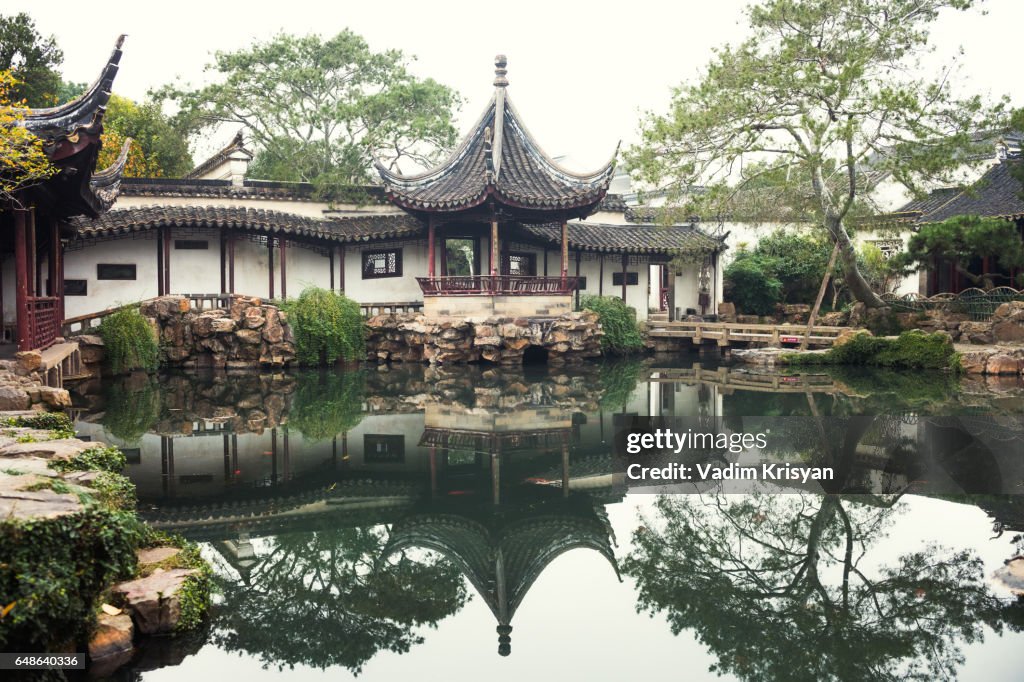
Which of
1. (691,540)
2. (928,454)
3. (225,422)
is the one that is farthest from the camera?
(225,422)

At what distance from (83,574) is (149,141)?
84.0 ft

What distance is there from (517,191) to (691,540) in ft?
47.7

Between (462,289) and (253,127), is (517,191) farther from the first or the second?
(253,127)

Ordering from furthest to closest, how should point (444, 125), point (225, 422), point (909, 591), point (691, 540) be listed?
point (444, 125), point (225, 422), point (691, 540), point (909, 591)

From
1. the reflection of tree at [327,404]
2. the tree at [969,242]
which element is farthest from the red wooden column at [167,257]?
the tree at [969,242]

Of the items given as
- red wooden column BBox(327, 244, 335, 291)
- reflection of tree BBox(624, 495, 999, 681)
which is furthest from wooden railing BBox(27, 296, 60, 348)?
reflection of tree BBox(624, 495, 999, 681)

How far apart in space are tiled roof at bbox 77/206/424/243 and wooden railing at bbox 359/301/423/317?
5.35 ft

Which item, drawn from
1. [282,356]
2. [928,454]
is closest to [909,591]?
[928,454]

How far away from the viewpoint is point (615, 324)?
71.9 feet

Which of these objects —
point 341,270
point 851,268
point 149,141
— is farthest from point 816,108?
point 149,141

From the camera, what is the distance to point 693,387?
15.3 m

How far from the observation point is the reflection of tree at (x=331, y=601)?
4.59 m

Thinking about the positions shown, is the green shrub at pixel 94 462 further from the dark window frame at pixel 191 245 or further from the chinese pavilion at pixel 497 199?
the dark window frame at pixel 191 245

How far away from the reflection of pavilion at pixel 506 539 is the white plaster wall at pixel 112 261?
1507 centimetres
